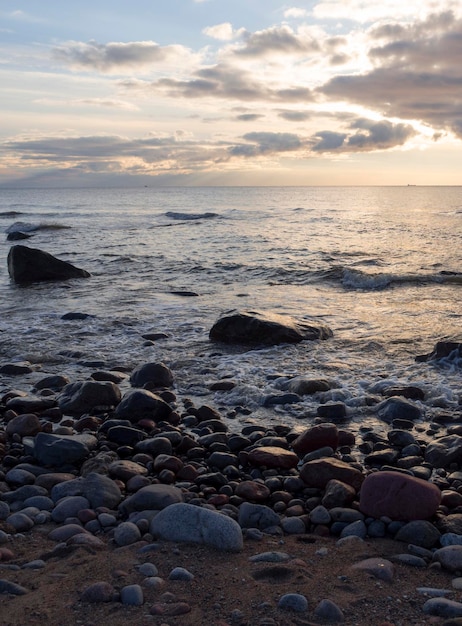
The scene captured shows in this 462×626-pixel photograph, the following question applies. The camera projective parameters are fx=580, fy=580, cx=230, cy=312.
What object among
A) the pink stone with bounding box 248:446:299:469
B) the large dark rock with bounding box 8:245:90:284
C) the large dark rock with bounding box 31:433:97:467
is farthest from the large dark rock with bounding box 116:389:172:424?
the large dark rock with bounding box 8:245:90:284

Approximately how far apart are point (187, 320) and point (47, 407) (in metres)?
4.82

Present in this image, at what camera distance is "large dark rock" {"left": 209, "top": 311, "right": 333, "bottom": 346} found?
9.29 metres

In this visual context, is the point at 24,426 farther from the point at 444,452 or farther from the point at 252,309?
the point at 252,309

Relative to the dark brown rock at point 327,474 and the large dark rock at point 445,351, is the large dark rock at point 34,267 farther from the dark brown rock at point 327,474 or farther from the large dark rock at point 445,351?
the dark brown rock at point 327,474

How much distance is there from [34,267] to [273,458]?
12.8 meters

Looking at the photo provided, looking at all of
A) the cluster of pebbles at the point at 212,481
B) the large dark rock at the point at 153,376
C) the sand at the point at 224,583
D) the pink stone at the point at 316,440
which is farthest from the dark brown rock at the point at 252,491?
the large dark rock at the point at 153,376

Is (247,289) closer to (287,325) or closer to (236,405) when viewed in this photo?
(287,325)

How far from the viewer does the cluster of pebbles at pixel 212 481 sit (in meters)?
3.78

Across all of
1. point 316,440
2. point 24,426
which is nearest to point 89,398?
point 24,426

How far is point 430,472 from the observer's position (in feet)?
16.1

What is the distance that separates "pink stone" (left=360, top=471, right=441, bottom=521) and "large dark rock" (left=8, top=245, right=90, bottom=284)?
13673 mm

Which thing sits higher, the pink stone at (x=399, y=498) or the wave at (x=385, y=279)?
the wave at (x=385, y=279)

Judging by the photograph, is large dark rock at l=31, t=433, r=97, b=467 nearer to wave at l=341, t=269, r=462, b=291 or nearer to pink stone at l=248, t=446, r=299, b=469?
pink stone at l=248, t=446, r=299, b=469

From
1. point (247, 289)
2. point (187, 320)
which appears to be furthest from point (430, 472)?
point (247, 289)
